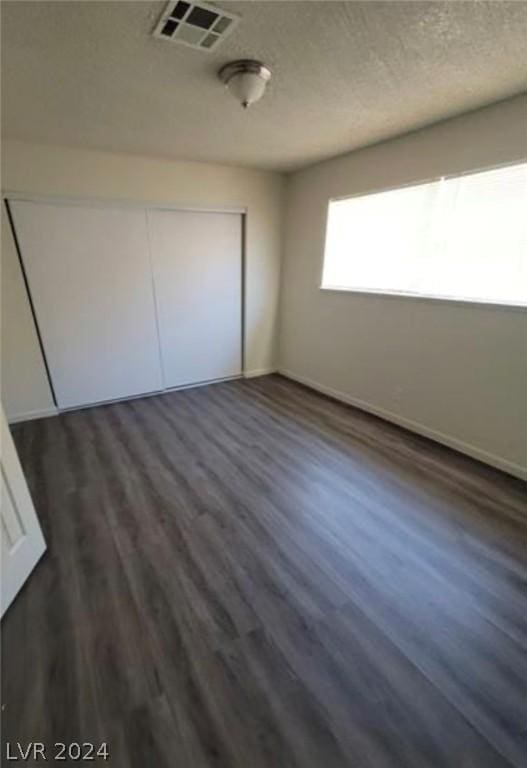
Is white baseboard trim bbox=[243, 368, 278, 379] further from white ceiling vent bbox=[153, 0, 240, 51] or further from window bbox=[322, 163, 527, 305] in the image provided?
white ceiling vent bbox=[153, 0, 240, 51]

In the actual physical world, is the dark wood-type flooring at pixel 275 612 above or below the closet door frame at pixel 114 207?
below

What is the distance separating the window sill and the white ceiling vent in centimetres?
212

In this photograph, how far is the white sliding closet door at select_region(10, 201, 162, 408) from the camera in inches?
122

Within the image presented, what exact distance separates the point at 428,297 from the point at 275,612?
2455 millimetres

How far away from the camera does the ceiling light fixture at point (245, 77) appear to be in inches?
67.8

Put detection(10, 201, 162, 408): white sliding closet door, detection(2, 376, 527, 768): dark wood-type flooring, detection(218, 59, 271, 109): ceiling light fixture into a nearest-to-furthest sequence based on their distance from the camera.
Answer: detection(2, 376, 527, 768): dark wood-type flooring
detection(218, 59, 271, 109): ceiling light fixture
detection(10, 201, 162, 408): white sliding closet door

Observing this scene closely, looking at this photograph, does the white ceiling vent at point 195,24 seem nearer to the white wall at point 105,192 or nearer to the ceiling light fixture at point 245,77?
the ceiling light fixture at point 245,77

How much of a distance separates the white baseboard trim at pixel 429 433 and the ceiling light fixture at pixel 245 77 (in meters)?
2.63

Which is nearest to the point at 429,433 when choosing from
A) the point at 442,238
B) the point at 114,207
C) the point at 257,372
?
the point at 442,238

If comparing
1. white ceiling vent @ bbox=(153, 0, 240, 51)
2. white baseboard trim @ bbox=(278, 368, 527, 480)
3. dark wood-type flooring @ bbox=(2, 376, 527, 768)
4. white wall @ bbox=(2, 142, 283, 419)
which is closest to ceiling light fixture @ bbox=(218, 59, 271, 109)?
white ceiling vent @ bbox=(153, 0, 240, 51)

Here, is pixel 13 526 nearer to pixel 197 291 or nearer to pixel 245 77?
pixel 245 77

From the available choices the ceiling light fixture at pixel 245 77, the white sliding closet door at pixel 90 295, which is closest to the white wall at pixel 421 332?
the ceiling light fixture at pixel 245 77

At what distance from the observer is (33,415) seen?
341 cm

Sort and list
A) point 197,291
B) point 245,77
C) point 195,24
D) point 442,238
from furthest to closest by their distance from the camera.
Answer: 1. point 197,291
2. point 442,238
3. point 245,77
4. point 195,24
